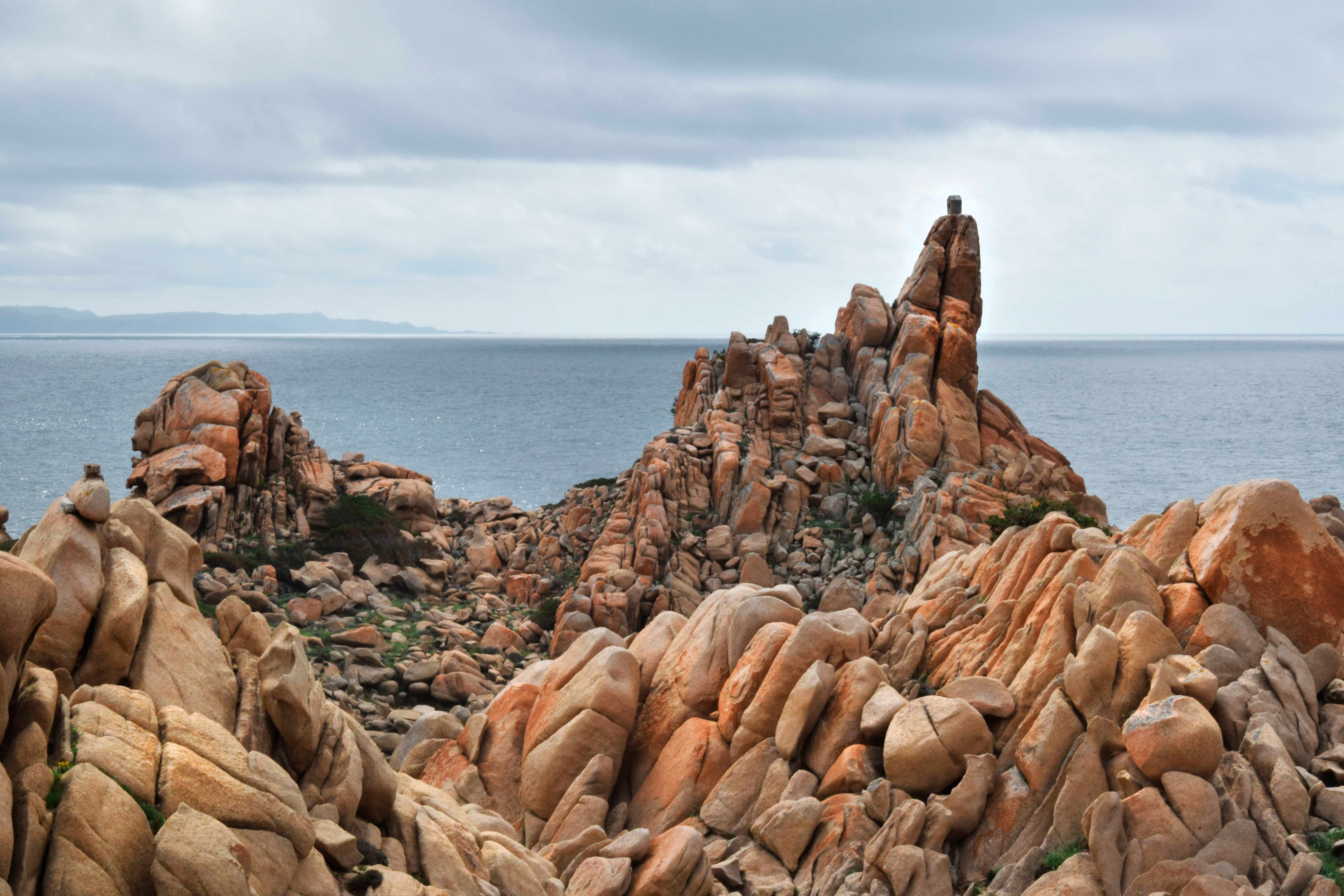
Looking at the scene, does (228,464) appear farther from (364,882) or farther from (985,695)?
(985,695)

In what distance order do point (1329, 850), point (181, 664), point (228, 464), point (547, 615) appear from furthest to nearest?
point (228, 464) → point (547, 615) → point (181, 664) → point (1329, 850)

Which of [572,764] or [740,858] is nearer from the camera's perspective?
[740,858]

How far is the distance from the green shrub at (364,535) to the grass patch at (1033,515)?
36.1 meters

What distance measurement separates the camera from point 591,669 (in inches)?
1244

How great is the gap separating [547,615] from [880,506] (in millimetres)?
19868

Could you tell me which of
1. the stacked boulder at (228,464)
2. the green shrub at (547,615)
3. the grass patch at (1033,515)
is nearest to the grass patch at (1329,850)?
the grass patch at (1033,515)

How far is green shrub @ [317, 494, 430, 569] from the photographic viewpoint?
202ft

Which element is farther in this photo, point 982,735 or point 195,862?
point 982,735

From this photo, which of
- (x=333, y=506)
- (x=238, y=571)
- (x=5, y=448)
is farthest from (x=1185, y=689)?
(x=5, y=448)

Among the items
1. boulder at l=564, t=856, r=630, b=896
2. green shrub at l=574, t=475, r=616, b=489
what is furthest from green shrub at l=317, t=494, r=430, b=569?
boulder at l=564, t=856, r=630, b=896

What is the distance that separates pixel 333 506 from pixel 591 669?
37.8m

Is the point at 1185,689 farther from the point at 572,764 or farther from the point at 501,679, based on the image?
the point at 501,679

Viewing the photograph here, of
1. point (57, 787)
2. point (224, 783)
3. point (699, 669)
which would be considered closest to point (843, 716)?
point (699, 669)

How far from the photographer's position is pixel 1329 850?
1956cm
